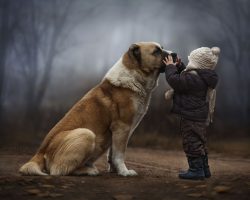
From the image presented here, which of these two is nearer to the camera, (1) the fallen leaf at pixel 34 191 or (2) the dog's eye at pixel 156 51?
(1) the fallen leaf at pixel 34 191

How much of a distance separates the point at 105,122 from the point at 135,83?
70cm

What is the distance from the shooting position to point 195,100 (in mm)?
6523

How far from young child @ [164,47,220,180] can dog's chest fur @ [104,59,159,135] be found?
60 cm

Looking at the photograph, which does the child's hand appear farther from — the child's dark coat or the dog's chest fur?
the dog's chest fur

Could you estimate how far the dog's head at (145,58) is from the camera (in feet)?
23.6

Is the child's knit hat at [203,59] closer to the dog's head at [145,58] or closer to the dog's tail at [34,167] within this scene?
the dog's head at [145,58]

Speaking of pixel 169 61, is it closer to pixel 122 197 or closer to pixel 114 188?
pixel 114 188

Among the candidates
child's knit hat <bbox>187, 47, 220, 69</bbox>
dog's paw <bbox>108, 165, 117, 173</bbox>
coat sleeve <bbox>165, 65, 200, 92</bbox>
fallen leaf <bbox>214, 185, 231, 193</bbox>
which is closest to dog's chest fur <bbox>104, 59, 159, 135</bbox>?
dog's paw <bbox>108, 165, 117, 173</bbox>

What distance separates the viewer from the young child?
6492 millimetres

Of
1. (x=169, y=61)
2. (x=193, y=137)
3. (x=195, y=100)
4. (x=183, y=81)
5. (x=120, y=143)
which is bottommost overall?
(x=120, y=143)

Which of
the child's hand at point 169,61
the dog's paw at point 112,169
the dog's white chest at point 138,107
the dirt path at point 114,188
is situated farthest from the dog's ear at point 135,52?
the dirt path at point 114,188

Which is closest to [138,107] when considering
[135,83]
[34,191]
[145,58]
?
[135,83]

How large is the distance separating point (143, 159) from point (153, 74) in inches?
131

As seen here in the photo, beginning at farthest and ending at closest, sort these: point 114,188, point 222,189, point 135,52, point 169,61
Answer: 1. point 135,52
2. point 169,61
3. point 114,188
4. point 222,189
